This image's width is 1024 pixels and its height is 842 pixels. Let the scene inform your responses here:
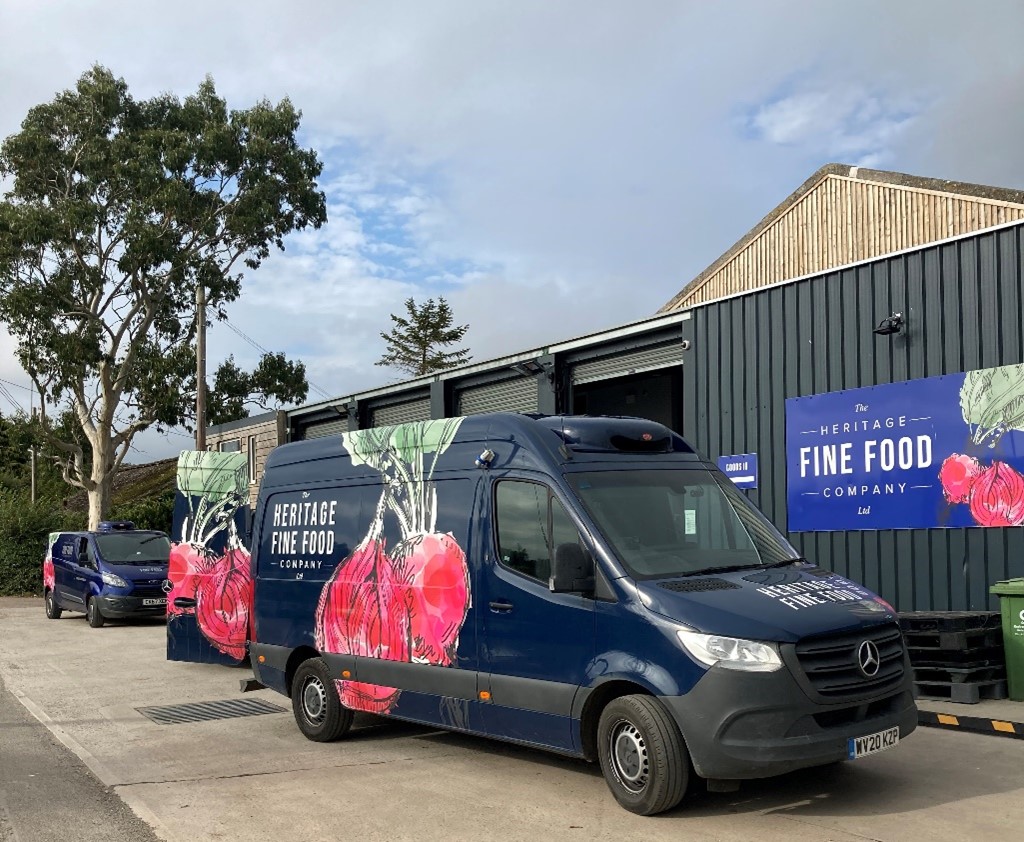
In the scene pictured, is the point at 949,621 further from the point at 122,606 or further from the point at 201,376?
the point at 201,376

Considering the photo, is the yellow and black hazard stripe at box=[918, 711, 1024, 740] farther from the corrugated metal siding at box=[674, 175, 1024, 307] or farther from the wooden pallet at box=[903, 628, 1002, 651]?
the corrugated metal siding at box=[674, 175, 1024, 307]

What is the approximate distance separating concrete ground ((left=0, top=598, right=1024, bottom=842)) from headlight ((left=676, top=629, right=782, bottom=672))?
0.89 meters

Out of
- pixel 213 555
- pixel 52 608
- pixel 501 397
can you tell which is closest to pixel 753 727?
pixel 213 555

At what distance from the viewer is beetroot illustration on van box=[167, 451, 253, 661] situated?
1199 centimetres

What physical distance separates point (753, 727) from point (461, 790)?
2.13 m

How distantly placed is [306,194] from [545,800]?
31.7 meters

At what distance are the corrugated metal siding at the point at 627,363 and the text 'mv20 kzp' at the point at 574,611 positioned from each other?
23.0 ft

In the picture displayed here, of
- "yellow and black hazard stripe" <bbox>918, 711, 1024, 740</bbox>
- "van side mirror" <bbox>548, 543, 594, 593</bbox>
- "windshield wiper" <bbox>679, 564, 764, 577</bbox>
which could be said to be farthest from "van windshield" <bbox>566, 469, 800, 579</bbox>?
"yellow and black hazard stripe" <bbox>918, 711, 1024, 740</bbox>

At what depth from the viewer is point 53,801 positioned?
662 cm

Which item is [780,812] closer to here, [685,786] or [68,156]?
[685,786]

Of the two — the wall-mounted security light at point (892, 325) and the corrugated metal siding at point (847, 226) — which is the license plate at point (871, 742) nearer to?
the wall-mounted security light at point (892, 325)

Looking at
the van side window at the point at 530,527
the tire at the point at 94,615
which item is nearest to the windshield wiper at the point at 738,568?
the van side window at the point at 530,527

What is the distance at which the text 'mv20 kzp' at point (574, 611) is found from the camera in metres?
5.54

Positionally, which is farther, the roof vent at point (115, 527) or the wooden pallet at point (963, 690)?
the roof vent at point (115, 527)
